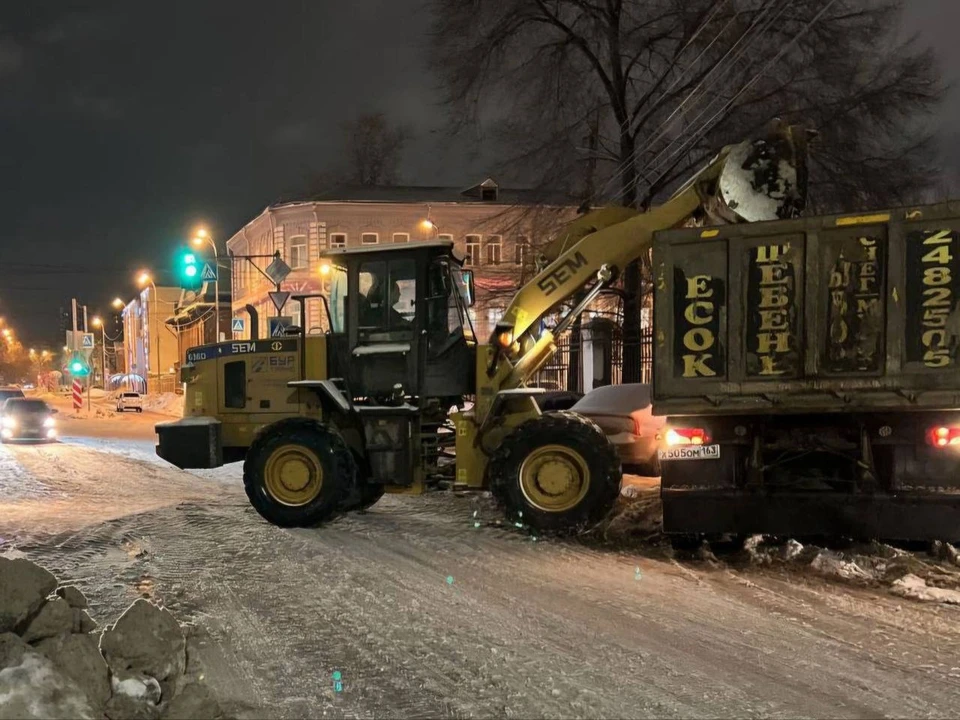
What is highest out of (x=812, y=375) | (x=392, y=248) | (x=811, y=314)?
(x=392, y=248)

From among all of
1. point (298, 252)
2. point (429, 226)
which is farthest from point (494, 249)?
point (298, 252)

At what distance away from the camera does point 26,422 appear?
21031 mm

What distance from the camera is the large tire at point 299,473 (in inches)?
344

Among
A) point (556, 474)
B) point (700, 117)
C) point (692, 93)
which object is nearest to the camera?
point (556, 474)

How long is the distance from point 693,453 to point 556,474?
146 cm

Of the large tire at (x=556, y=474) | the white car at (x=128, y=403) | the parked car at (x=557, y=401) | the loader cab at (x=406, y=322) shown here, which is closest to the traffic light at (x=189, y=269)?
the parked car at (x=557, y=401)

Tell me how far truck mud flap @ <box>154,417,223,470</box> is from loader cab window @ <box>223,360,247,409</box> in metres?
0.36

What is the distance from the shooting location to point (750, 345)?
7289mm

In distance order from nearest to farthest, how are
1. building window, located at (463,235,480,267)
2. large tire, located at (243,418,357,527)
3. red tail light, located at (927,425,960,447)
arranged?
red tail light, located at (927,425,960,447), large tire, located at (243,418,357,527), building window, located at (463,235,480,267)

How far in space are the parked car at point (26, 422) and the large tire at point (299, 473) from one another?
15147mm

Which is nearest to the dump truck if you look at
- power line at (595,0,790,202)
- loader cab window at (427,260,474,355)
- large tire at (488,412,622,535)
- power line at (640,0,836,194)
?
large tire at (488,412,622,535)

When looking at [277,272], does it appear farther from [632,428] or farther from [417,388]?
[417,388]

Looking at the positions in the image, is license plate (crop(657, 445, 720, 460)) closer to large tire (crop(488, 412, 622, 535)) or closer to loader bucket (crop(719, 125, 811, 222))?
large tire (crop(488, 412, 622, 535))

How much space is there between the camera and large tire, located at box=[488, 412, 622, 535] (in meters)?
7.95
